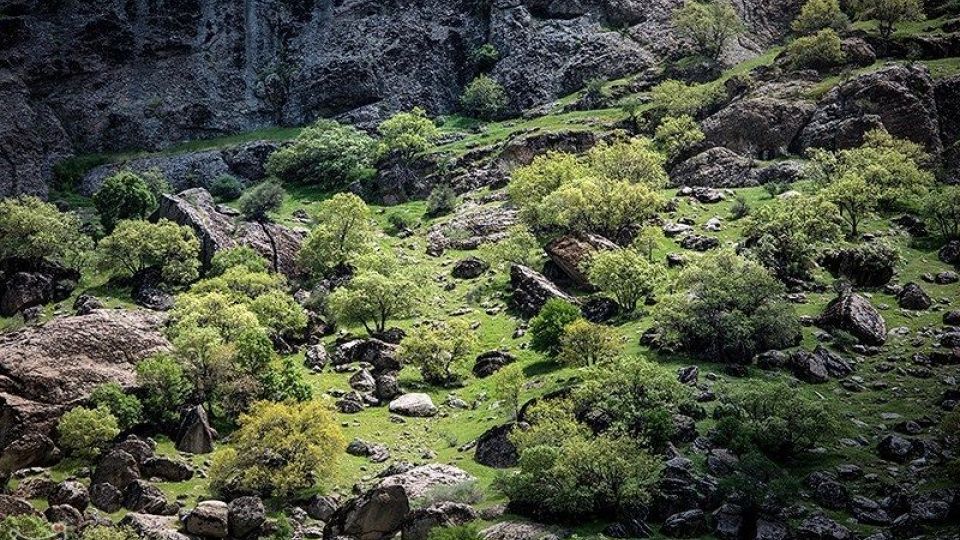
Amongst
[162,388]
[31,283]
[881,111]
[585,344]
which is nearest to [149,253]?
[31,283]

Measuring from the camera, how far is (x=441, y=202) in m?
137

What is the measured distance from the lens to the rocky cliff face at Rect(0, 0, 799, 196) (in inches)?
6599

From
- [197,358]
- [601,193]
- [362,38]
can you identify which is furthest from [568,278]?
[362,38]

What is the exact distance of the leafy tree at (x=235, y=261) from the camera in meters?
107

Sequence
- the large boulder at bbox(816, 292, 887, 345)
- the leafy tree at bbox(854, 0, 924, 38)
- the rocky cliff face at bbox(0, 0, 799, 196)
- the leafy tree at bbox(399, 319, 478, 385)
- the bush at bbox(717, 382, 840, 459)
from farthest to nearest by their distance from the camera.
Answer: the rocky cliff face at bbox(0, 0, 799, 196)
the leafy tree at bbox(854, 0, 924, 38)
the leafy tree at bbox(399, 319, 478, 385)
the large boulder at bbox(816, 292, 887, 345)
the bush at bbox(717, 382, 840, 459)

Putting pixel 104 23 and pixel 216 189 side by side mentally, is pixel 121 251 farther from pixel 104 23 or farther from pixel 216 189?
pixel 104 23

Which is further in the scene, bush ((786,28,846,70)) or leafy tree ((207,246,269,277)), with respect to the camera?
bush ((786,28,846,70))

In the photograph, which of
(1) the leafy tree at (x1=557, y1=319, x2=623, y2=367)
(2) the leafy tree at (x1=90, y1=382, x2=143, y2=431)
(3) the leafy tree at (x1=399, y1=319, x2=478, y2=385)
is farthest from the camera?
(3) the leafy tree at (x1=399, y1=319, x2=478, y2=385)

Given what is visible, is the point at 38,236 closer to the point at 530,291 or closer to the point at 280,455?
the point at 280,455

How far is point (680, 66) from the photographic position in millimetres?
164375

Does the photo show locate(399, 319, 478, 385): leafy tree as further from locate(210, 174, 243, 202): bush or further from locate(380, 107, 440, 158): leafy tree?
locate(210, 174, 243, 202): bush

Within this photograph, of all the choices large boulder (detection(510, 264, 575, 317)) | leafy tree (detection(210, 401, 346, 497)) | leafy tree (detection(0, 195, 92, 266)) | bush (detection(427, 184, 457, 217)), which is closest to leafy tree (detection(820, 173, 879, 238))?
large boulder (detection(510, 264, 575, 317))

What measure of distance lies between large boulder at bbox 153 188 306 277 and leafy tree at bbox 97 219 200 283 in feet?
10.7

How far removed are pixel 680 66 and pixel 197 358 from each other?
377 ft
